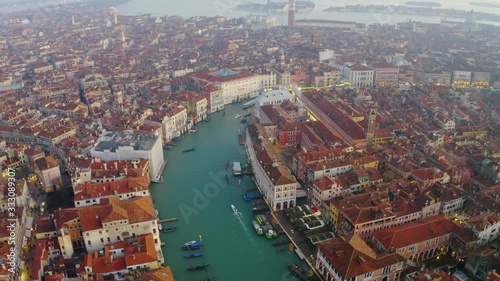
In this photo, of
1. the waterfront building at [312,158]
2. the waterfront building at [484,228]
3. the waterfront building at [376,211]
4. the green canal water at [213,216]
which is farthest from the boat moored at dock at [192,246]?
the waterfront building at [484,228]

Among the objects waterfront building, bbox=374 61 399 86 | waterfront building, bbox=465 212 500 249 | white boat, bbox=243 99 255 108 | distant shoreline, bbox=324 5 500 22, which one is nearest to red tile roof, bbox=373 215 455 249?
waterfront building, bbox=465 212 500 249

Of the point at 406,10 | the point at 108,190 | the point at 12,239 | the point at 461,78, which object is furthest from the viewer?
the point at 406,10

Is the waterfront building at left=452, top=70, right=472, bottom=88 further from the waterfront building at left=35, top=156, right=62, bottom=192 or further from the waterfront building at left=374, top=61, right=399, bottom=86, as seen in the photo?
Answer: the waterfront building at left=35, top=156, right=62, bottom=192

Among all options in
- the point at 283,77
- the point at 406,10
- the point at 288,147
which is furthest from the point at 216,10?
the point at 288,147

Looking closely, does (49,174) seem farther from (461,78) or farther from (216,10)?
(216,10)

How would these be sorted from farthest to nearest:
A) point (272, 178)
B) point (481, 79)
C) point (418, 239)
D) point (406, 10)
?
1. point (406, 10)
2. point (481, 79)
3. point (272, 178)
4. point (418, 239)
